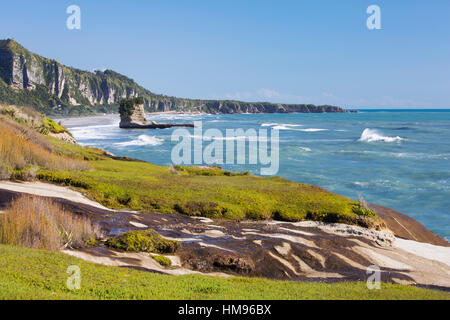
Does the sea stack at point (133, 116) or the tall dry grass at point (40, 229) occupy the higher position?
the sea stack at point (133, 116)

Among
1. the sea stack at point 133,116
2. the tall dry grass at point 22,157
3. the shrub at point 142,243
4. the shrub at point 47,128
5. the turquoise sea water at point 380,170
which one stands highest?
the sea stack at point 133,116

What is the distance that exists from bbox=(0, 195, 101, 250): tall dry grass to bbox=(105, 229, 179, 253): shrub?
0.79 meters

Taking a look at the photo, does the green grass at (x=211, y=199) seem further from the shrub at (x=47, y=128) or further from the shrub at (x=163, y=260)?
the shrub at (x=47, y=128)

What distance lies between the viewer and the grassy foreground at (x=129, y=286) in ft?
23.7

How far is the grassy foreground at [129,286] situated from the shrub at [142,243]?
1959mm

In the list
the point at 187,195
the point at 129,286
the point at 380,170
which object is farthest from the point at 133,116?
the point at 129,286

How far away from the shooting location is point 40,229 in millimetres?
10383

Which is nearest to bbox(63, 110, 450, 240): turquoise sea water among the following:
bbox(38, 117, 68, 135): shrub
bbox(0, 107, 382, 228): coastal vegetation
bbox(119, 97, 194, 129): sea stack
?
bbox(0, 107, 382, 228): coastal vegetation

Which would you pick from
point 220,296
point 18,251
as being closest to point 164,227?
point 18,251

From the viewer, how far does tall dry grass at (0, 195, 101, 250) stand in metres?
10.1

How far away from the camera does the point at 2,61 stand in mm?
191875

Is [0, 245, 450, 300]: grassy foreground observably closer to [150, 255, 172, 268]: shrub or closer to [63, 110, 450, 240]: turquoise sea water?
[150, 255, 172, 268]: shrub

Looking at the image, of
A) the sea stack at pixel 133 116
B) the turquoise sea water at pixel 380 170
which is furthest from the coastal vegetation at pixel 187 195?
the sea stack at pixel 133 116
